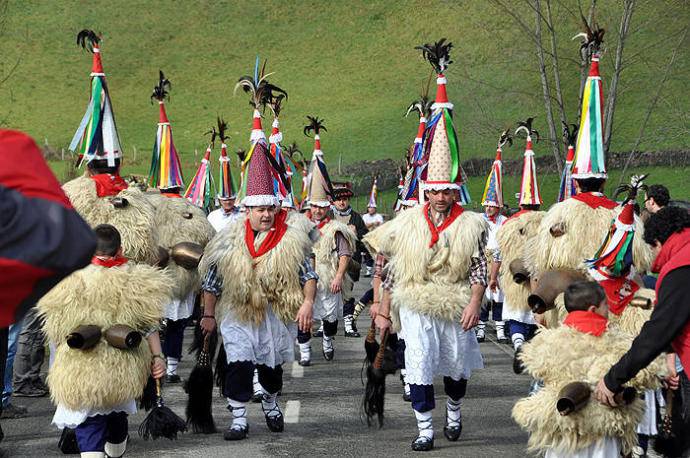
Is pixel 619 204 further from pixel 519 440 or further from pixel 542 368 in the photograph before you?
pixel 542 368

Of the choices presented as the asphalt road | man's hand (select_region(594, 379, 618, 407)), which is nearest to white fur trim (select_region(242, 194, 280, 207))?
the asphalt road

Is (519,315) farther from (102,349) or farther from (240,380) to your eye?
(102,349)

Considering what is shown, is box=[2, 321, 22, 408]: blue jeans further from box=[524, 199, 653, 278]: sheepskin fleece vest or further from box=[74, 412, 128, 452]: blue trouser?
box=[524, 199, 653, 278]: sheepskin fleece vest

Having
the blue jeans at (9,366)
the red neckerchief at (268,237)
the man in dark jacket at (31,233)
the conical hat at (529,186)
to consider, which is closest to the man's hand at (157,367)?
the red neckerchief at (268,237)

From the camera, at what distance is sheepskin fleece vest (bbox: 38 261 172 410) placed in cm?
670

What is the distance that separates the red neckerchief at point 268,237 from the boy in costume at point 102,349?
197 centimetres

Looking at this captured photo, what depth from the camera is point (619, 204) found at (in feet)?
27.4

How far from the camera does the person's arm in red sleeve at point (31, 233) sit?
2.35 m

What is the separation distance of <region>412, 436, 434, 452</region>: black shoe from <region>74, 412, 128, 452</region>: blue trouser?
2.48 metres

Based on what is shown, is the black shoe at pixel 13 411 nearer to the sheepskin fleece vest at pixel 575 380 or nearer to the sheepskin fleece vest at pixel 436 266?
the sheepskin fleece vest at pixel 436 266

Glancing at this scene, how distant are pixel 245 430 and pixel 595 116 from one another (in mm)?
3866

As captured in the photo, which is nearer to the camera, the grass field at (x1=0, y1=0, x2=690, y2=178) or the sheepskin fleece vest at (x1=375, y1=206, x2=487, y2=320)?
the sheepskin fleece vest at (x1=375, y1=206, x2=487, y2=320)

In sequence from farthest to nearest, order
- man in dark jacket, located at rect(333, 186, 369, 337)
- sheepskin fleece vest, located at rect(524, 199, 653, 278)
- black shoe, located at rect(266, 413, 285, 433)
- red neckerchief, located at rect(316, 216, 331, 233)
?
man in dark jacket, located at rect(333, 186, 369, 337)
red neckerchief, located at rect(316, 216, 331, 233)
black shoe, located at rect(266, 413, 285, 433)
sheepskin fleece vest, located at rect(524, 199, 653, 278)

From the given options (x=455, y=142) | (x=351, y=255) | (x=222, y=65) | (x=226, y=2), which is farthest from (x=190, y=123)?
(x=455, y=142)
